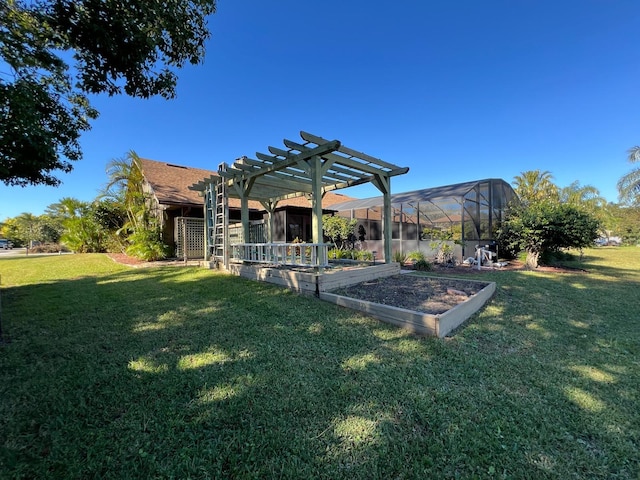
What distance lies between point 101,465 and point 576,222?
1296 cm

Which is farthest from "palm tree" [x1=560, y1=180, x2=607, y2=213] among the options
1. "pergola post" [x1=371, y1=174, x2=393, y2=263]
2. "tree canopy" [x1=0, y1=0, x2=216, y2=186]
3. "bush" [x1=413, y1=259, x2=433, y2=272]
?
"tree canopy" [x1=0, y1=0, x2=216, y2=186]

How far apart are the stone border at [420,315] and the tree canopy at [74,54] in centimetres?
515

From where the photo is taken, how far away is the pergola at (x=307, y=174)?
231 inches

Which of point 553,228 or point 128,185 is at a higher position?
point 128,185

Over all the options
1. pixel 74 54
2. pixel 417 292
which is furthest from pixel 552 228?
pixel 74 54

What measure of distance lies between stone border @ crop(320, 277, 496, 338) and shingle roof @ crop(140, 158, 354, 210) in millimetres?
9644

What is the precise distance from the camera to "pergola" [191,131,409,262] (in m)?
5.88

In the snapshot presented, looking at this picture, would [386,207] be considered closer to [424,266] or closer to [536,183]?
[424,266]

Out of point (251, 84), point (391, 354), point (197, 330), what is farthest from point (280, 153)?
point (251, 84)

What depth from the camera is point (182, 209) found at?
42.4 feet

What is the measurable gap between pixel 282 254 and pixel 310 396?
4.81 meters

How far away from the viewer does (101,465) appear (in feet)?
5.30

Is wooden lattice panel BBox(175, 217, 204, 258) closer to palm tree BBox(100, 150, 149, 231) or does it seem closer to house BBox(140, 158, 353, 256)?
house BBox(140, 158, 353, 256)

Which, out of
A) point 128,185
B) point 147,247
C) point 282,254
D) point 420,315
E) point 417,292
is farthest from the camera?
point 128,185
